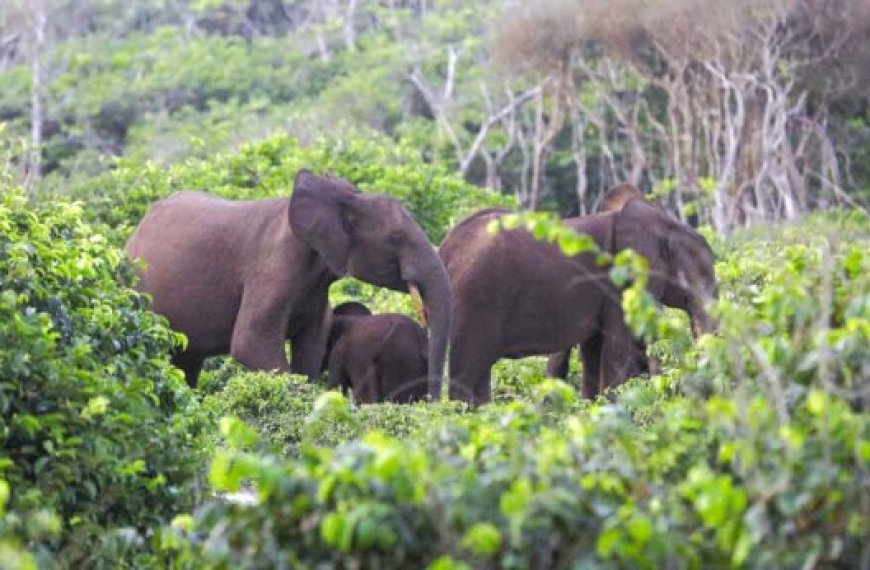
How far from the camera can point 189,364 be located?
1433 centimetres

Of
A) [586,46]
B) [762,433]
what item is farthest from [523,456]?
[586,46]

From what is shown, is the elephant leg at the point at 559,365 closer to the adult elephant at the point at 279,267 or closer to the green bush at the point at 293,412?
the adult elephant at the point at 279,267

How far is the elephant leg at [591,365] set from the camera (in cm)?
1491

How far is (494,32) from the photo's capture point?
122 feet

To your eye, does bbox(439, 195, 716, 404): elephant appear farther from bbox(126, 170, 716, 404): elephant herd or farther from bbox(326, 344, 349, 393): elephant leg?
bbox(326, 344, 349, 393): elephant leg

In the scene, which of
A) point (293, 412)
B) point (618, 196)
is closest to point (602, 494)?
point (293, 412)

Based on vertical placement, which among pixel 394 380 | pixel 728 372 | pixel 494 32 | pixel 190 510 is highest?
pixel 728 372

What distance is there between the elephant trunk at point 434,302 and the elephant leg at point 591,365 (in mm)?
1832

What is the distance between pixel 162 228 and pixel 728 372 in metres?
7.86

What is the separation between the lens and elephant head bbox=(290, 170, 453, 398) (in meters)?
13.3

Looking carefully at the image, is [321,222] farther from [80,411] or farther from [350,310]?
Answer: [80,411]

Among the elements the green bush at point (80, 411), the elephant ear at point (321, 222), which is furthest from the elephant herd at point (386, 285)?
the green bush at point (80, 411)

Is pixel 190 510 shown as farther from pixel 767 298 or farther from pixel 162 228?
pixel 162 228

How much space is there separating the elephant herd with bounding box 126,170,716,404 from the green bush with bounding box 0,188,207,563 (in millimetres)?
4122
